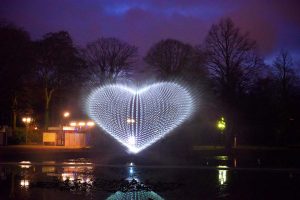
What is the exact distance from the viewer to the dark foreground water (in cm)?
1491

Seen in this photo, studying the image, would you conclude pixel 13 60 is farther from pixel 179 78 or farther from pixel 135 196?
pixel 135 196

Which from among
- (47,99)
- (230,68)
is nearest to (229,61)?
(230,68)

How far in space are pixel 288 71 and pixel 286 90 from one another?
11.6 feet

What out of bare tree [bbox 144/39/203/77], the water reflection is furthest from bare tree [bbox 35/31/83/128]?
the water reflection

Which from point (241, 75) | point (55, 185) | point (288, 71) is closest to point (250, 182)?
point (55, 185)

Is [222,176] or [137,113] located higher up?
[137,113]

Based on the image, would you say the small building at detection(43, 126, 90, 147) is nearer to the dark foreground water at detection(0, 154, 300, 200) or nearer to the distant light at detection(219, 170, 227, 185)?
the dark foreground water at detection(0, 154, 300, 200)

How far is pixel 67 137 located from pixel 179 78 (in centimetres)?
1603

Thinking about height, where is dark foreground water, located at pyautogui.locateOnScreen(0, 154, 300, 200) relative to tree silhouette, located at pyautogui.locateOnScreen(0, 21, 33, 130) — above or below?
below

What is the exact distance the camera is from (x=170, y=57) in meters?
62.9

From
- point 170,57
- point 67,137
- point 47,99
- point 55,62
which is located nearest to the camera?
point 67,137

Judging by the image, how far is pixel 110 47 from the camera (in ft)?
235

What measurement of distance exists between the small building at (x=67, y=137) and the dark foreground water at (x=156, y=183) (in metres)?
23.4

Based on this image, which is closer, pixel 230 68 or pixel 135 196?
pixel 135 196
